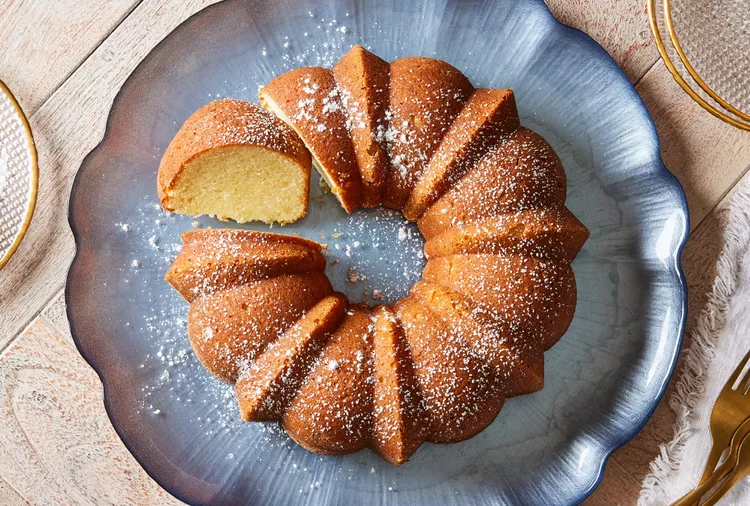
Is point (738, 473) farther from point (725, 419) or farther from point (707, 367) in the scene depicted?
point (707, 367)

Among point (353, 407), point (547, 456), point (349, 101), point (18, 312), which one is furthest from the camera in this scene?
point (18, 312)

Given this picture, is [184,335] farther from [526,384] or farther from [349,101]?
[526,384]

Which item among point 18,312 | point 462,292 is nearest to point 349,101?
point 462,292

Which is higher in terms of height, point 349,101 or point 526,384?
point 349,101

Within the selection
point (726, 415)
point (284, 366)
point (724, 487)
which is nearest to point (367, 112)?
point (284, 366)

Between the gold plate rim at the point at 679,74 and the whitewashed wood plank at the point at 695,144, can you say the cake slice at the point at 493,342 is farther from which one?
the gold plate rim at the point at 679,74

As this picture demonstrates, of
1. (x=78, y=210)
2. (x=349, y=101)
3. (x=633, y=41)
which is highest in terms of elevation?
(x=633, y=41)

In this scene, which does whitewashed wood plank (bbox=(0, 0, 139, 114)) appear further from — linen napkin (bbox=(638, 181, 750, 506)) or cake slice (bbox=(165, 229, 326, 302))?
linen napkin (bbox=(638, 181, 750, 506))
